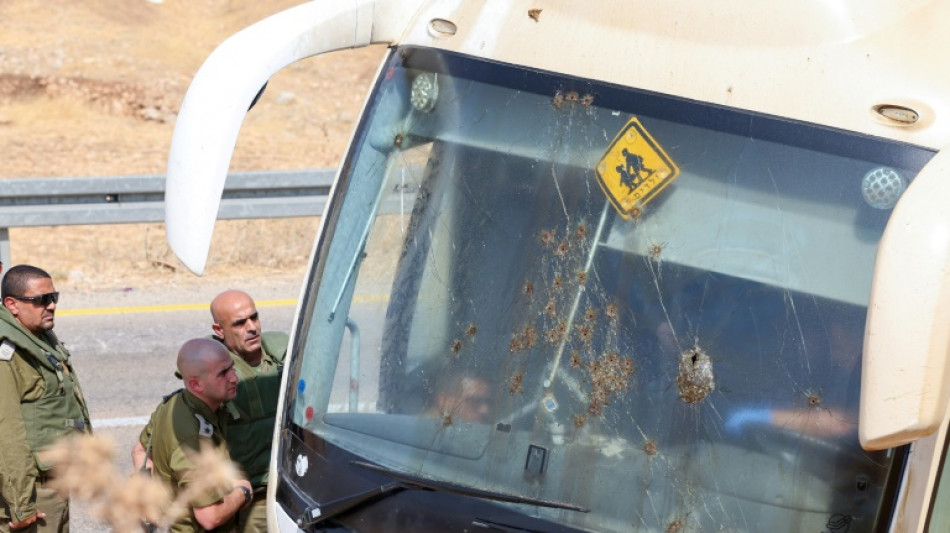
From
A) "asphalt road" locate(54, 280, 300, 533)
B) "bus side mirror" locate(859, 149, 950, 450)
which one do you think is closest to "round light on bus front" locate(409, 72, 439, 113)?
"bus side mirror" locate(859, 149, 950, 450)

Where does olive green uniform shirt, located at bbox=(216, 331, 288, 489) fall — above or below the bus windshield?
below

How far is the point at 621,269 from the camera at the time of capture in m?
4.16

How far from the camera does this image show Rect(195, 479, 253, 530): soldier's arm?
530 cm

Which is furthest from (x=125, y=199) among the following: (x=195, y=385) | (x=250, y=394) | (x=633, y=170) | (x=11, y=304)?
(x=633, y=170)

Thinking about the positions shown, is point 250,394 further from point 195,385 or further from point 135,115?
point 135,115

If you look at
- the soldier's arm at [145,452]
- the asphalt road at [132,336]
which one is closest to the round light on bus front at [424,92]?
the soldier's arm at [145,452]

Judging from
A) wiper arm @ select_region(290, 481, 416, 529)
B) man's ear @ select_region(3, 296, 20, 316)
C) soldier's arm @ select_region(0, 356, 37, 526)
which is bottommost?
soldier's arm @ select_region(0, 356, 37, 526)

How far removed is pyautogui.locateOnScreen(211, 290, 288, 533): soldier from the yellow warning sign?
2109 millimetres

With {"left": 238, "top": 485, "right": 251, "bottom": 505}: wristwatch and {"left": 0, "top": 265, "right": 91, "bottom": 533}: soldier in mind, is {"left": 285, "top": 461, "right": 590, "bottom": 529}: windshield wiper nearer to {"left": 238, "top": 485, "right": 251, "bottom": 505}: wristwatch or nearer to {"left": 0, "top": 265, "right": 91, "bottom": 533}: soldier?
{"left": 238, "top": 485, "right": 251, "bottom": 505}: wristwatch

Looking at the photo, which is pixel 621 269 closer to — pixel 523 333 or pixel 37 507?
pixel 523 333

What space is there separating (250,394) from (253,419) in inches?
4.7

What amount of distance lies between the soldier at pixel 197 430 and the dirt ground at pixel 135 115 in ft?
25.0

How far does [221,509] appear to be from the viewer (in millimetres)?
5316

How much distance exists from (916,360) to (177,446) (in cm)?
323
